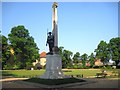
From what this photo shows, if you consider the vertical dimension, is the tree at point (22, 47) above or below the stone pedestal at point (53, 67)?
above

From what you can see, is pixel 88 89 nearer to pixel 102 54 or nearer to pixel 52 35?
pixel 52 35

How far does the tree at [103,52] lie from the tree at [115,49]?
1699mm

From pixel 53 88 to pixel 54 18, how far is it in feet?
30.7

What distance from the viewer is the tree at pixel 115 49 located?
73.1 metres

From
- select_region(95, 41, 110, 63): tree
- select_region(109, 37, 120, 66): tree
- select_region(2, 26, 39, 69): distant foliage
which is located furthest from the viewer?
select_region(95, 41, 110, 63): tree

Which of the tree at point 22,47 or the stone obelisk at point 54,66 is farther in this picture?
the tree at point 22,47

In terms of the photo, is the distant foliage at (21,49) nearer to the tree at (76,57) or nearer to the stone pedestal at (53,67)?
the tree at (76,57)

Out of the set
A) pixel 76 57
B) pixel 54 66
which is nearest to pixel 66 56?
pixel 76 57

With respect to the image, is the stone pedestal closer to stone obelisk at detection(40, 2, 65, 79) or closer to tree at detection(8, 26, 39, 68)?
stone obelisk at detection(40, 2, 65, 79)

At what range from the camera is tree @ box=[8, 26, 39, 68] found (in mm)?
60719

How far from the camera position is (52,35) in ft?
74.9

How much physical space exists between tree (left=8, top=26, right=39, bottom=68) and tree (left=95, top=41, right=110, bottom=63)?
85.8 feet

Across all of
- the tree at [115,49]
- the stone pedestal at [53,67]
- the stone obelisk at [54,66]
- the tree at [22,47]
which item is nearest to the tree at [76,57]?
the tree at [115,49]

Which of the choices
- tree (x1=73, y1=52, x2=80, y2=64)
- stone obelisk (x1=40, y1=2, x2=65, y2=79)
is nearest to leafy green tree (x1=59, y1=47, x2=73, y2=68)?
tree (x1=73, y1=52, x2=80, y2=64)
